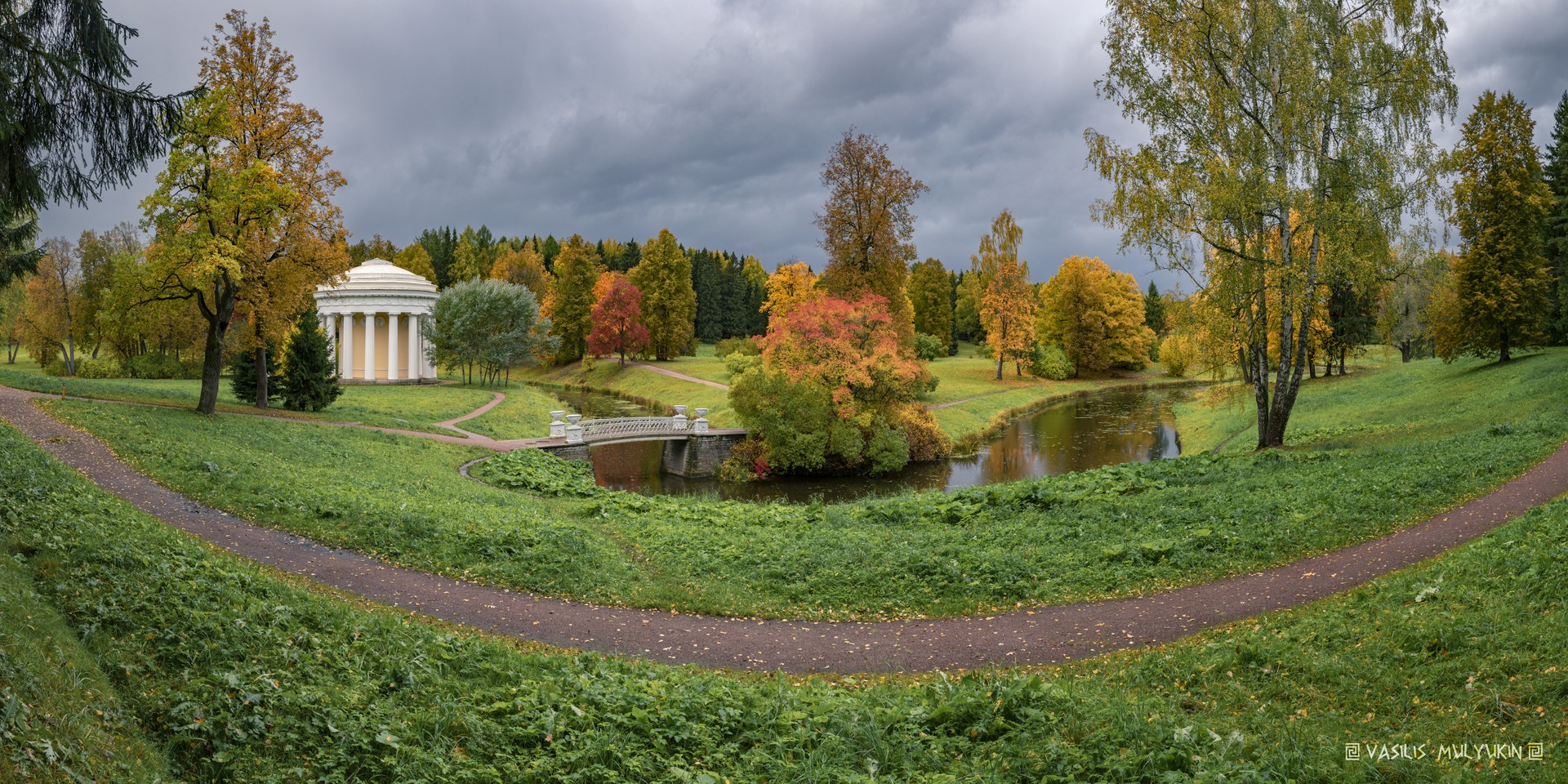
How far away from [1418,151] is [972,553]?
14.6 meters

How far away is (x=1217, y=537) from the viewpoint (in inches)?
516

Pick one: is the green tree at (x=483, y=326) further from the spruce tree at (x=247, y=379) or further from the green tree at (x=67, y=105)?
the green tree at (x=67, y=105)

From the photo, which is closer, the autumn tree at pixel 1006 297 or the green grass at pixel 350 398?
the green grass at pixel 350 398

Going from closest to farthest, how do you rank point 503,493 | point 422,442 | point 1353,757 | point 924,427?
point 1353,757, point 503,493, point 422,442, point 924,427

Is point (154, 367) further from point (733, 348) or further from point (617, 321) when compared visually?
point (733, 348)

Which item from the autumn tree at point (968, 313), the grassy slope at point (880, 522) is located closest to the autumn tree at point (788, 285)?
the grassy slope at point (880, 522)

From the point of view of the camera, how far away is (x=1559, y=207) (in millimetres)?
33781

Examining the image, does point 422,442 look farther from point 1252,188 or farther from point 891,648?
Result: point 1252,188

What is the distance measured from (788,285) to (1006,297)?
17.2m

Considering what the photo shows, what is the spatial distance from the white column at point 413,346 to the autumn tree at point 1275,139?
5180 centimetres

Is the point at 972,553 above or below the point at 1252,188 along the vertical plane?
below

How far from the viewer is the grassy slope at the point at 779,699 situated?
5.80 m

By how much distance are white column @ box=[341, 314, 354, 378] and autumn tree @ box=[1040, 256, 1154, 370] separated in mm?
54554

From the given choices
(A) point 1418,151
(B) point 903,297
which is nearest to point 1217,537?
(A) point 1418,151
